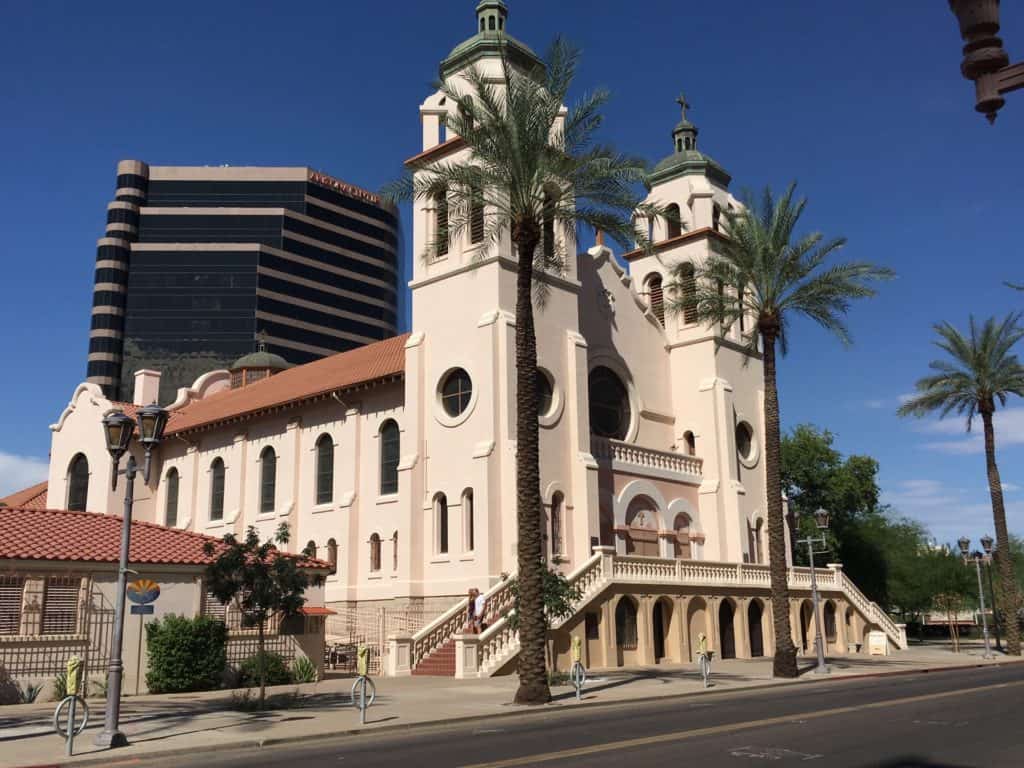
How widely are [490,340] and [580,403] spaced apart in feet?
13.9

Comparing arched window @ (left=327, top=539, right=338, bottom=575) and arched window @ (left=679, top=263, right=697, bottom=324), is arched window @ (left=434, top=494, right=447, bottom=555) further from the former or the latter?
arched window @ (left=679, top=263, right=697, bottom=324)

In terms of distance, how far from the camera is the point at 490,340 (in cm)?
3334

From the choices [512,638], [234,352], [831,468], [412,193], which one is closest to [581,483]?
[512,638]

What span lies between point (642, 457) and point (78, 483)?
30230 mm

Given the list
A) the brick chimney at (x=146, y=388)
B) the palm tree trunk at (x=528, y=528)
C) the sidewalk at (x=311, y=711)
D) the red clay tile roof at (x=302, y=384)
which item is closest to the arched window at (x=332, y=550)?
the red clay tile roof at (x=302, y=384)

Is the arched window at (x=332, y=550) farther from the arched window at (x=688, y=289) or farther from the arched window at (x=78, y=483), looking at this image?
the arched window at (x=78, y=483)

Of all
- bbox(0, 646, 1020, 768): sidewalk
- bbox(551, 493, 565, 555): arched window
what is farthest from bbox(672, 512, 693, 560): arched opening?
bbox(0, 646, 1020, 768): sidewalk

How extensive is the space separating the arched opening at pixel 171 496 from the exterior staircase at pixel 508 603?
72.9ft

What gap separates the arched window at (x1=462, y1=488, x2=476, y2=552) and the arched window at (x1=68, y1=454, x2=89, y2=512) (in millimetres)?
26264

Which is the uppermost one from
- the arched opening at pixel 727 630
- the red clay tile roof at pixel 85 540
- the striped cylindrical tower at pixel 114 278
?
the striped cylindrical tower at pixel 114 278

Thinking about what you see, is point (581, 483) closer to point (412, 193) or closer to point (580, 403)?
point (580, 403)

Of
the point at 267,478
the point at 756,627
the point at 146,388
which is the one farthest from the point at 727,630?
the point at 146,388

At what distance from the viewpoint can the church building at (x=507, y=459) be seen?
31.9 m

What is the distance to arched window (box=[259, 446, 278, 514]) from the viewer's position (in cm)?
4312
